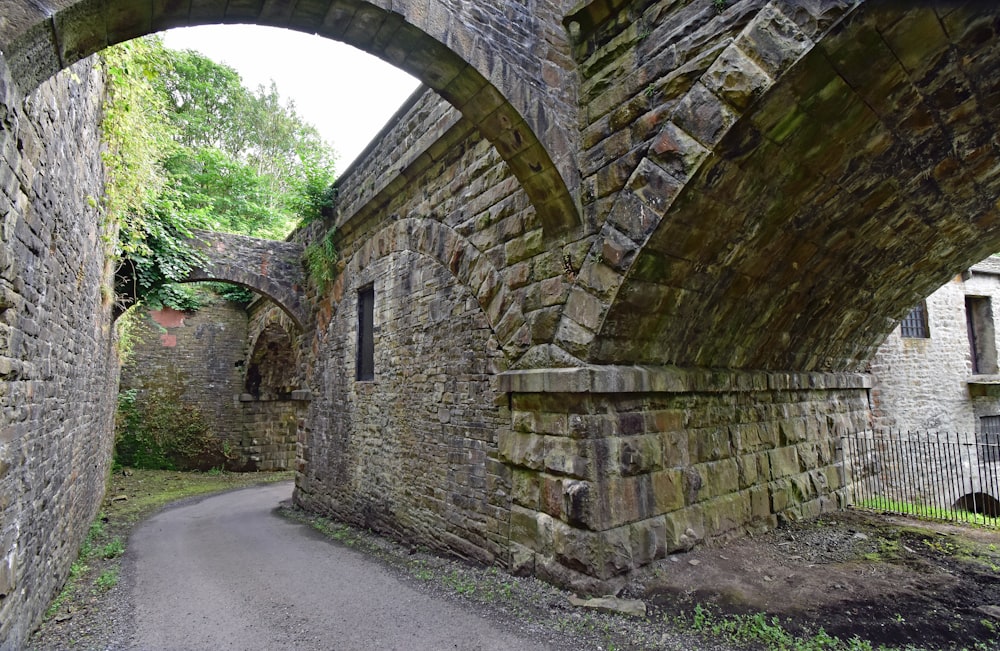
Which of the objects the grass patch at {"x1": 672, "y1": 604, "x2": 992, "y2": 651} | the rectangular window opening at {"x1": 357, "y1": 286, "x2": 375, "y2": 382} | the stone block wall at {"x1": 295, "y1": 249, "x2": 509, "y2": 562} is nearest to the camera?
the grass patch at {"x1": 672, "y1": 604, "x2": 992, "y2": 651}

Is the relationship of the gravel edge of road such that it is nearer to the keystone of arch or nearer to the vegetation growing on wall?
the keystone of arch

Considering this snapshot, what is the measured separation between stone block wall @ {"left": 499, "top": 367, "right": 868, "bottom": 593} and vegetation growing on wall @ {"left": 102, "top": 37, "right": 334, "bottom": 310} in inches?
188

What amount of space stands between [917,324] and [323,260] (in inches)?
517

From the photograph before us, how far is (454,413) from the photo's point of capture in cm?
548

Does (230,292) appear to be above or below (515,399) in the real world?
above

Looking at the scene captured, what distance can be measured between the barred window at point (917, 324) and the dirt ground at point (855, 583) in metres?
8.16

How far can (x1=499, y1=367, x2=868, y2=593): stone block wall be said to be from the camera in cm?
377

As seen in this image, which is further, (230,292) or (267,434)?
(267,434)

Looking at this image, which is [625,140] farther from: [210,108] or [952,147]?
[210,108]

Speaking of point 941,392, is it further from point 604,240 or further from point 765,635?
point 604,240

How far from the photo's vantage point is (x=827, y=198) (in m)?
3.89

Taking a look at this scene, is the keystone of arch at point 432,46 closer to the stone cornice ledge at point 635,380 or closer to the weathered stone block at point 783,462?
the stone cornice ledge at point 635,380

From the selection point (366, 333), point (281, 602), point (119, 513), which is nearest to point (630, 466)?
point (281, 602)

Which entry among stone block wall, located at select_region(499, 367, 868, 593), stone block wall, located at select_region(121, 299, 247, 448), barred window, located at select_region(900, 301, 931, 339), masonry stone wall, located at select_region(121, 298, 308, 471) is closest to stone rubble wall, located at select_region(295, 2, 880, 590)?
stone block wall, located at select_region(499, 367, 868, 593)
